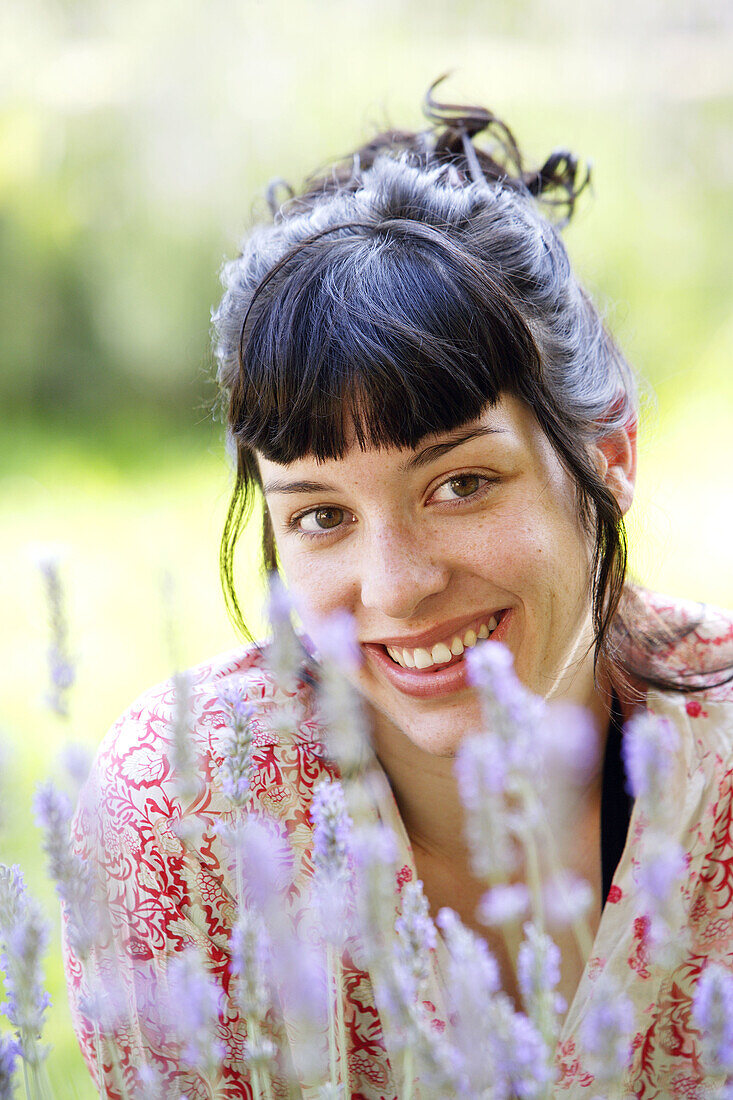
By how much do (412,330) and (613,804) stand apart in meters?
0.73

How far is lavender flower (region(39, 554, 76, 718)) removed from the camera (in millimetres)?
598

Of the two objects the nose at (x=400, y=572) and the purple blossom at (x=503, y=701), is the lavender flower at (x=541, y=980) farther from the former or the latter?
the nose at (x=400, y=572)

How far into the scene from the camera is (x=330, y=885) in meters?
0.67

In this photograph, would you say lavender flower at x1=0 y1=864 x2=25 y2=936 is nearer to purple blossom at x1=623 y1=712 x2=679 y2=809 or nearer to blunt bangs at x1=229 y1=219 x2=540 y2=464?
purple blossom at x1=623 y1=712 x2=679 y2=809

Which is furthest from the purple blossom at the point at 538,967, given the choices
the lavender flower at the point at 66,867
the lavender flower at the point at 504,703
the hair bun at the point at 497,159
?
the hair bun at the point at 497,159

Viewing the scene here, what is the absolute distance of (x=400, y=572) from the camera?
105 cm

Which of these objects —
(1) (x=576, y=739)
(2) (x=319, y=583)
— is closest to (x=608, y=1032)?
(2) (x=319, y=583)

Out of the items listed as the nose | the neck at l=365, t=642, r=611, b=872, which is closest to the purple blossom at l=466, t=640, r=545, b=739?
the nose

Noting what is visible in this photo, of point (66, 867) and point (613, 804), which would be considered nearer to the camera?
point (66, 867)

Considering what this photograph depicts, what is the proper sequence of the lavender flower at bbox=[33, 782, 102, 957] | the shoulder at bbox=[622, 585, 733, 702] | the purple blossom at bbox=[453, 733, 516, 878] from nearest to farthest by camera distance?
the purple blossom at bbox=[453, 733, 516, 878]
the lavender flower at bbox=[33, 782, 102, 957]
the shoulder at bbox=[622, 585, 733, 702]

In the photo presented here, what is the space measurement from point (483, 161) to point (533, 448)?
1.92ft

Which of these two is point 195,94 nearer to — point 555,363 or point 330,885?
point 555,363

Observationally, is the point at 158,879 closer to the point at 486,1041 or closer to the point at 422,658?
the point at 422,658

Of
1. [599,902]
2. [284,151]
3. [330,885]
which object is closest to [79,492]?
[284,151]
